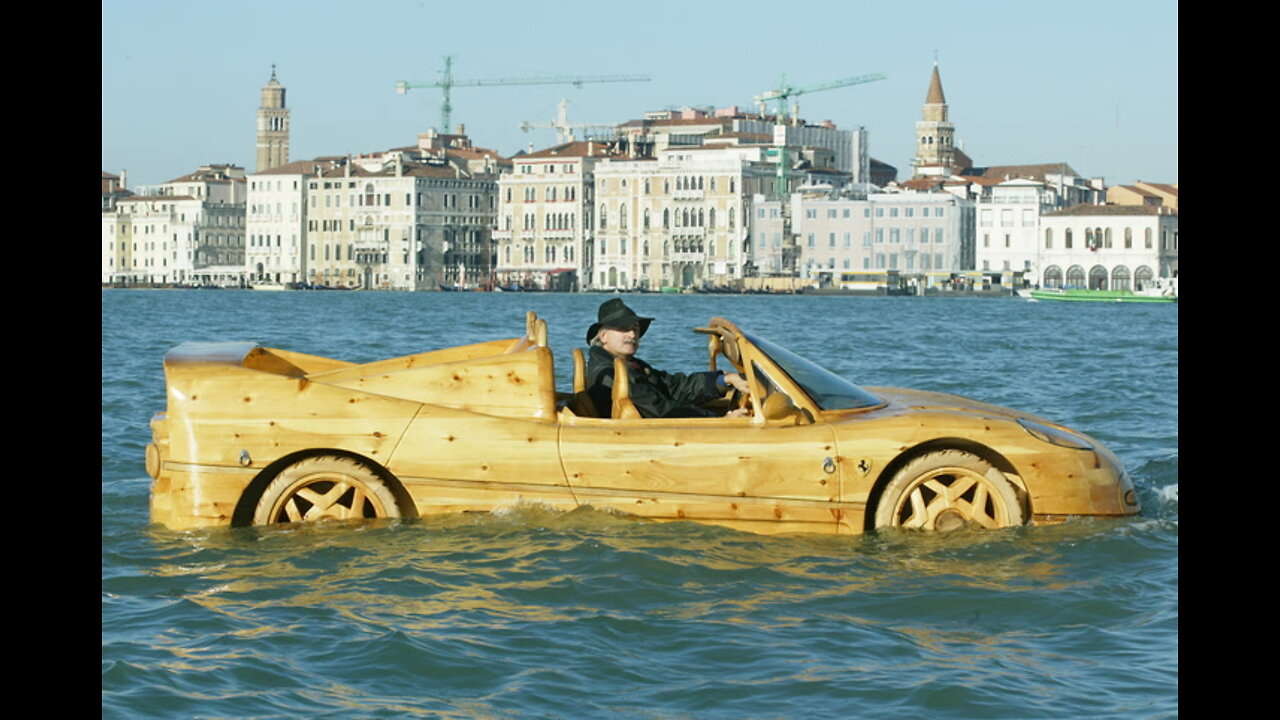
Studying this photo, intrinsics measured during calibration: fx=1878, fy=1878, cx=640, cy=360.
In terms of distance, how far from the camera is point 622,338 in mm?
10352

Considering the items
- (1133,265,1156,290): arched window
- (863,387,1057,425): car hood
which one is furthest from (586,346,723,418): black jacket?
(1133,265,1156,290): arched window

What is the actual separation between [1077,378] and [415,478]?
21264 millimetres

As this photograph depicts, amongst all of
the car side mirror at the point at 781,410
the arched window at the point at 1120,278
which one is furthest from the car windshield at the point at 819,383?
the arched window at the point at 1120,278

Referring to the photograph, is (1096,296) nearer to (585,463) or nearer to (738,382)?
(738,382)

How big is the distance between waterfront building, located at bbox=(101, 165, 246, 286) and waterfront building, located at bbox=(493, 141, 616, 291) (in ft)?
96.6

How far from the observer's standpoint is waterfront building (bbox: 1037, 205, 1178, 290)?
136125 millimetres

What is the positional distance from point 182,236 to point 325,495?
172 meters

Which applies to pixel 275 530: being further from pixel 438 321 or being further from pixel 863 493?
pixel 438 321

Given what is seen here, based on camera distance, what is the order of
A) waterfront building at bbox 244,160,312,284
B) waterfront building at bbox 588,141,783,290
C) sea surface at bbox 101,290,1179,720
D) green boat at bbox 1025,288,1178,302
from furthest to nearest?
waterfront building at bbox 244,160,312,284 < waterfront building at bbox 588,141,783,290 < green boat at bbox 1025,288,1178,302 < sea surface at bbox 101,290,1179,720

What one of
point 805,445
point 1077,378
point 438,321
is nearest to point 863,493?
point 805,445

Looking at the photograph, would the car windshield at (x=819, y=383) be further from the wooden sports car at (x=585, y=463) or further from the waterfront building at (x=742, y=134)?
the waterfront building at (x=742, y=134)

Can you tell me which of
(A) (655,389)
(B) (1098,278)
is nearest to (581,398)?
(A) (655,389)

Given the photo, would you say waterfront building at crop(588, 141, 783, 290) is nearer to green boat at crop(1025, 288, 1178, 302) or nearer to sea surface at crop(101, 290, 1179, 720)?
green boat at crop(1025, 288, 1178, 302)
